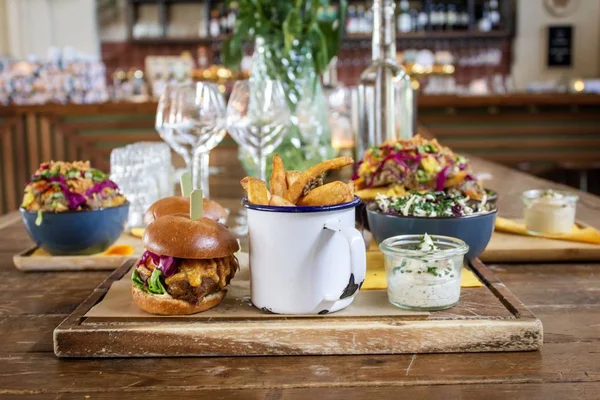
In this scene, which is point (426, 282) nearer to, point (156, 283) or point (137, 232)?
point (156, 283)

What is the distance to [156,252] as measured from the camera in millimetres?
823

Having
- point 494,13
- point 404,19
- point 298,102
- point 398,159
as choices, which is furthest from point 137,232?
point 494,13

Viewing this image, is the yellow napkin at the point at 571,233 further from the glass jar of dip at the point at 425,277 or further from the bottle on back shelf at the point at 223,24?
the bottle on back shelf at the point at 223,24

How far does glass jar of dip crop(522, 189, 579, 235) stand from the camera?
129 centimetres

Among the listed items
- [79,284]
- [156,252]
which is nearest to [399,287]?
[156,252]

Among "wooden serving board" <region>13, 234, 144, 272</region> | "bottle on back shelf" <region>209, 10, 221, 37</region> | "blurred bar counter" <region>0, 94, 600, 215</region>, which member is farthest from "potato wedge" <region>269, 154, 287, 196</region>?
"bottle on back shelf" <region>209, 10, 221, 37</region>

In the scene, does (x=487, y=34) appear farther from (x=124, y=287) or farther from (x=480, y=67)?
(x=124, y=287)

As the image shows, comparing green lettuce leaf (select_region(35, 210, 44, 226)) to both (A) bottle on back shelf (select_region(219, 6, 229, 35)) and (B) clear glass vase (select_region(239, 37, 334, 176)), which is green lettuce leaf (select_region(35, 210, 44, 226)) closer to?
(B) clear glass vase (select_region(239, 37, 334, 176))

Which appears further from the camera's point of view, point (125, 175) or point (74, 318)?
point (125, 175)

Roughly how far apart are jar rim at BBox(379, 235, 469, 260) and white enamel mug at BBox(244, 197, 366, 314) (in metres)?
0.07

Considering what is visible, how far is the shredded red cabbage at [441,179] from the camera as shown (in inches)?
49.9

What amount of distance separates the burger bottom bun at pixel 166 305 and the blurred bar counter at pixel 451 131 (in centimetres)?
356

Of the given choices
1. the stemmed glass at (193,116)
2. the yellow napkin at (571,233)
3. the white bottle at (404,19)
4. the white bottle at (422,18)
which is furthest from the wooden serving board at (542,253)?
the white bottle at (422,18)

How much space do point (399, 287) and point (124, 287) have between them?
378mm
